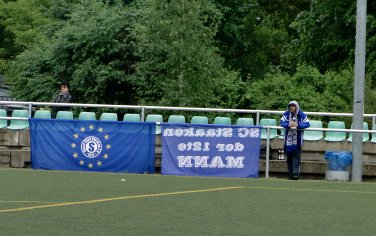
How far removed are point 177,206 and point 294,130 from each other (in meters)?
8.64

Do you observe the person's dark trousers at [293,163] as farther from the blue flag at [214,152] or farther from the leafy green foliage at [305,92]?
the leafy green foliage at [305,92]

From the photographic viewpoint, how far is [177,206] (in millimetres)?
14383

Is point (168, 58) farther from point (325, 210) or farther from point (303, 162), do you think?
point (325, 210)

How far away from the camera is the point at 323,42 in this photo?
41688 millimetres

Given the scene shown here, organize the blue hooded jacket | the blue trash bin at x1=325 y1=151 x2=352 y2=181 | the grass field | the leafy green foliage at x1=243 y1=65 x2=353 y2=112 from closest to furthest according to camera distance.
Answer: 1. the grass field
2. the blue hooded jacket
3. the blue trash bin at x1=325 y1=151 x2=352 y2=181
4. the leafy green foliage at x1=243 y1=65 x2=353 y2=112

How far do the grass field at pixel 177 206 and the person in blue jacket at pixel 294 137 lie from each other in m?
1.40

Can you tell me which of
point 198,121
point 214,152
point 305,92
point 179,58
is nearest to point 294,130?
point 214,152

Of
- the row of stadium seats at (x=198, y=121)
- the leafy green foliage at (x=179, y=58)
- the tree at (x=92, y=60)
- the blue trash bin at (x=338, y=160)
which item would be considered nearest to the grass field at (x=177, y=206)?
the blue trash bin at (x=338, y=160)

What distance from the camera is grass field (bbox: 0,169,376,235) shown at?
1168 cm

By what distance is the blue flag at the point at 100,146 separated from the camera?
22969mm

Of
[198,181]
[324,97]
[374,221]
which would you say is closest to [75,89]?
[324,97]

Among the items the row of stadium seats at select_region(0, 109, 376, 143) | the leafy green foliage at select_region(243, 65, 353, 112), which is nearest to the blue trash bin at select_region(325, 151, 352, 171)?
the row of stadium seats at select_region(0, 109, 376, 143)

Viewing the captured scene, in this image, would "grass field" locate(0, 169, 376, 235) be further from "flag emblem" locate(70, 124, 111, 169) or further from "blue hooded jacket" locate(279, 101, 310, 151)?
"flag emblem" locate(70, 124, 111, 169)

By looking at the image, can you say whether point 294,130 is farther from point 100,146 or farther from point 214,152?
point 100,146
